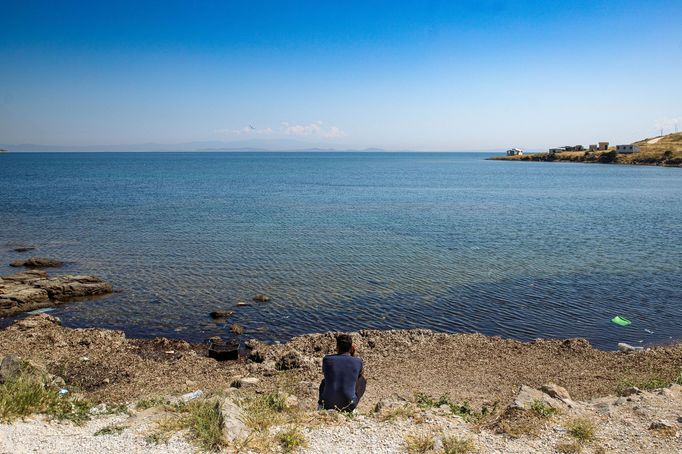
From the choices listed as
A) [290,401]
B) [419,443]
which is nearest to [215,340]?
[290,401]

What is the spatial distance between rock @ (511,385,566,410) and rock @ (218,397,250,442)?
637 centimetres

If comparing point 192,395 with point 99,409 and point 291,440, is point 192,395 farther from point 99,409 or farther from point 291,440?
point 291,440

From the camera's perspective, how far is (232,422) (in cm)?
1052

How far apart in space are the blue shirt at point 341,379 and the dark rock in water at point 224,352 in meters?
7.52

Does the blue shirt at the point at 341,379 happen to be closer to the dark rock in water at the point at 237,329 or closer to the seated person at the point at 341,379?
the seated person at the point at 341,379

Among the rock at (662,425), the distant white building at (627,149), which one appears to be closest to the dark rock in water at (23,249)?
the rock at (662,425)

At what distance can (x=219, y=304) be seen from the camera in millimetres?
25031

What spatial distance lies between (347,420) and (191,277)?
2072 cm

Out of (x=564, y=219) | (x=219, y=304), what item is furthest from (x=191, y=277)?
(x=564, y=219)

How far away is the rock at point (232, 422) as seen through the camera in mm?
10195

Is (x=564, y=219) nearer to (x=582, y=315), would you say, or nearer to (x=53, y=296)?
(x=582, y=315)

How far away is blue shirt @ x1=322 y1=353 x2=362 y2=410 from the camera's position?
11.6 m

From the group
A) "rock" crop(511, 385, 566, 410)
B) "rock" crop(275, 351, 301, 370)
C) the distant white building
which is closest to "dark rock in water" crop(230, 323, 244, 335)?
"rock" crop(275, 351, 301, 370)

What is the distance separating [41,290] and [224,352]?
537 inches
